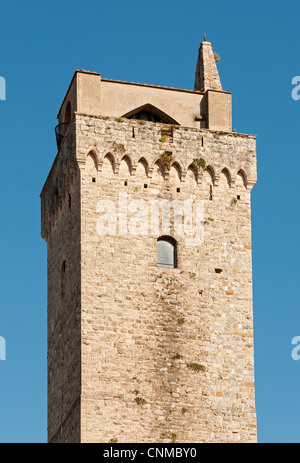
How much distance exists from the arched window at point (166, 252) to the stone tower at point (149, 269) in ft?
0.12

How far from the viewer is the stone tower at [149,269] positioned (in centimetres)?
4384

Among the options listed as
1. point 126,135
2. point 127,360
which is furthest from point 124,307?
point 126,135

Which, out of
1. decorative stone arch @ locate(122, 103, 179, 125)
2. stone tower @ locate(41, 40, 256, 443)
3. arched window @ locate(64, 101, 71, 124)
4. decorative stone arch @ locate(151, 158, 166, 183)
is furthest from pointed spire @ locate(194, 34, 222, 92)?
arched window @ locate(64, 101, 71, 124)

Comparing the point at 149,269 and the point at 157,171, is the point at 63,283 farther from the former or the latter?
the point at 157,171

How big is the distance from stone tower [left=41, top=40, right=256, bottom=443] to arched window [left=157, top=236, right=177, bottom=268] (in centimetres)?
4

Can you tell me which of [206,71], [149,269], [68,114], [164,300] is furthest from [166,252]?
[206,71]

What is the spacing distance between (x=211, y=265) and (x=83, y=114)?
5.18 metres

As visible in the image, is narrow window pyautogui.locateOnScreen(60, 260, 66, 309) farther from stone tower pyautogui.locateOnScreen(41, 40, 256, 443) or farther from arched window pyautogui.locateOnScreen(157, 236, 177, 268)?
arched window pyautogui.locateOnScreen(157, 236, 177, 268)

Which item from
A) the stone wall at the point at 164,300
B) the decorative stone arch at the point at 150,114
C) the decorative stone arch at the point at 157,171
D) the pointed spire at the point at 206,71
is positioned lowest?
the stone wall at the point at 164,300

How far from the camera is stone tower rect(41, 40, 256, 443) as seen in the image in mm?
43844

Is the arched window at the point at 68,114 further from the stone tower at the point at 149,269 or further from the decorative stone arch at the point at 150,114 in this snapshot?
the decorative stone arch at the point at 150,114

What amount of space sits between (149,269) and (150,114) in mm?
5018

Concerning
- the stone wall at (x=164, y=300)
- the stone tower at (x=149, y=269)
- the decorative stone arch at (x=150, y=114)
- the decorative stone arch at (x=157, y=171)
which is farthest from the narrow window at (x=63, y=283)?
the decorative stone arch at (x=150, y=114)
